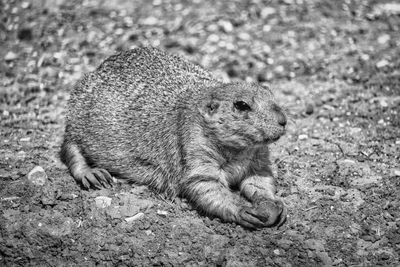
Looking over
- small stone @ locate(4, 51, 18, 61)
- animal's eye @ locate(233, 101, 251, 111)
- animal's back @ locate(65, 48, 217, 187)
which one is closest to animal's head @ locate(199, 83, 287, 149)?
animal's eye @ locate(233, 101, 251, 111)

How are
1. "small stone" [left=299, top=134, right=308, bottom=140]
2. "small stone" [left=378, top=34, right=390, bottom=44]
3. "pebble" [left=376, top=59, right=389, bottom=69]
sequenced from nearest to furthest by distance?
"small stone" [left=299, top=134, right=308, bottom=140], "pebble" [left=376, top=59, right=389, bottom=69], "small stone" [left=378, top=34, right=390, bottom=44]

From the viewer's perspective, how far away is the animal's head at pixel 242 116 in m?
4.50

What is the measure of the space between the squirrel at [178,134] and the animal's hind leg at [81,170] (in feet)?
0.03

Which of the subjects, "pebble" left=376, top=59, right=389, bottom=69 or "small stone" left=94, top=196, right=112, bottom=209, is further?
"pebble" left=376, top=59, right=389, bottom=69

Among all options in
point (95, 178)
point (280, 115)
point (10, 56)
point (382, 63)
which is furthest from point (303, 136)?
point (10, 56)

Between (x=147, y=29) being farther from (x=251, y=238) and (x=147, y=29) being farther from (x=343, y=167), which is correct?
(x=251, y=238)

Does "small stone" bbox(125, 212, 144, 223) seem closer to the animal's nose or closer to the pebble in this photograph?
the animal's nose

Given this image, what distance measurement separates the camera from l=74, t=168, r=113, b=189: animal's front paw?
5180 millimetres

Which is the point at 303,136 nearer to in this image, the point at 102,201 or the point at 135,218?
the point at 135,218

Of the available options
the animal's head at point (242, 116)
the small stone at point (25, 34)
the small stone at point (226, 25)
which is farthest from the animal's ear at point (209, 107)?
the small stone at point (25, 34)

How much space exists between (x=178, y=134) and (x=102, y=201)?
956mm

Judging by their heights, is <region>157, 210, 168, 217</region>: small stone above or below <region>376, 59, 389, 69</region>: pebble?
above

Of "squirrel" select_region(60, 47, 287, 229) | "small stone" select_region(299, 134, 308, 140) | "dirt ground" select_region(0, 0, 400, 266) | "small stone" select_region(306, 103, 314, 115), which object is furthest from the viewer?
"small stone" select_region(306, 103, 314, 115)

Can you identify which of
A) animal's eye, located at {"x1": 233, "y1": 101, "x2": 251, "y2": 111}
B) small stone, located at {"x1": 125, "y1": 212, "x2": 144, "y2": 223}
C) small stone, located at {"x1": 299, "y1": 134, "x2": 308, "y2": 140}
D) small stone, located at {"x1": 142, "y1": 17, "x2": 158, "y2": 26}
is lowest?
small stone, located at {"x1": 299, "y1": 134, "x2": 308, "y2": 140}
